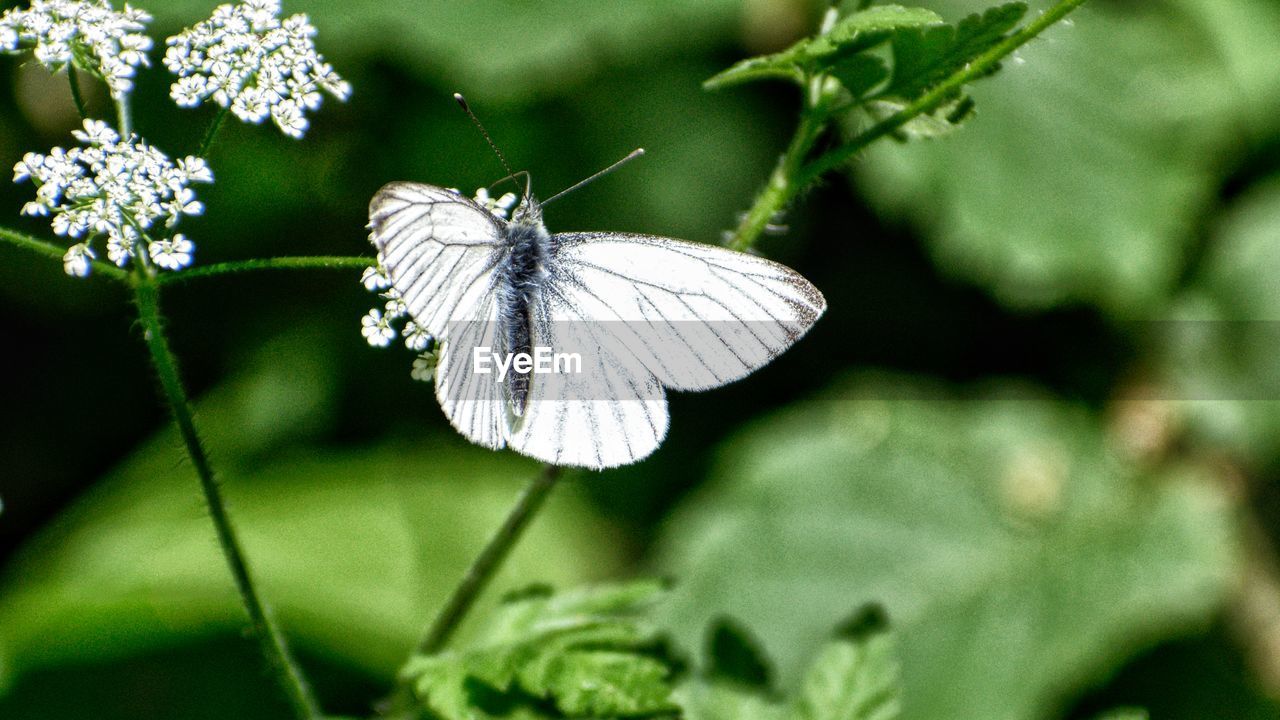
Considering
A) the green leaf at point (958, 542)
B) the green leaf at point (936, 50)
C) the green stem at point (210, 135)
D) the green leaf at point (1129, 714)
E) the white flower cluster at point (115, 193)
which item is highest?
the green leaf at point (958, 542)

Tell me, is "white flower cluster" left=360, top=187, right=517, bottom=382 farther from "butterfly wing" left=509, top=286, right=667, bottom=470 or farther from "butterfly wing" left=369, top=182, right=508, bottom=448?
"butterfly wing" left=509, top=286, right=667, bottom=470

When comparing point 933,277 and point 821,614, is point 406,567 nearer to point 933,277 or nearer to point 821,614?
point 821,614

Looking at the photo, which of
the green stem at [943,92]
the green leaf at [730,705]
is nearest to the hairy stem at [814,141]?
the green stem at [943,92]

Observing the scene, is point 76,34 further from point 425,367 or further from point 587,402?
point 587,402

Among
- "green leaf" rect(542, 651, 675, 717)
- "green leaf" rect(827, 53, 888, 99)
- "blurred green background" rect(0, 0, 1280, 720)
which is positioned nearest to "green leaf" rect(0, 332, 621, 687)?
"blurred green background" rect(0, 0, 1280, 720)

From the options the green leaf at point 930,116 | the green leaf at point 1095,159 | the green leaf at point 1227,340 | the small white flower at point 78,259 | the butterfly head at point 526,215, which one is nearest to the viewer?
the small white flower at point 78,259

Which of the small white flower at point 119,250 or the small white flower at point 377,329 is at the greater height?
the small white flower at point 119,250

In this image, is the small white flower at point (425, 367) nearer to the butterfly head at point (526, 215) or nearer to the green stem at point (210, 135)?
the butterfly head at point (526, 215)
